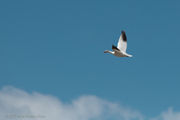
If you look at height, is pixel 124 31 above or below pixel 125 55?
above

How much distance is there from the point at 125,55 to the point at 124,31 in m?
5.89

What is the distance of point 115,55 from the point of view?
223ft

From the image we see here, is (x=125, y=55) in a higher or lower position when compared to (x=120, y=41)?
lower

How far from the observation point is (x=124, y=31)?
70.5 meters

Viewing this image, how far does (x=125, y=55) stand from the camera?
66.6 m

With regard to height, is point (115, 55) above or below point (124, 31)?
below

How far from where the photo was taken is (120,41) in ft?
230

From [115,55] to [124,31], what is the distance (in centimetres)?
536

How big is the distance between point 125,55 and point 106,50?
4926 mm

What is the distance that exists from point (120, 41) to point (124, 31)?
78.8 inches

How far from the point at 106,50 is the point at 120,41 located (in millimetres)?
3029

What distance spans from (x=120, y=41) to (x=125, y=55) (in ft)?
14.7
